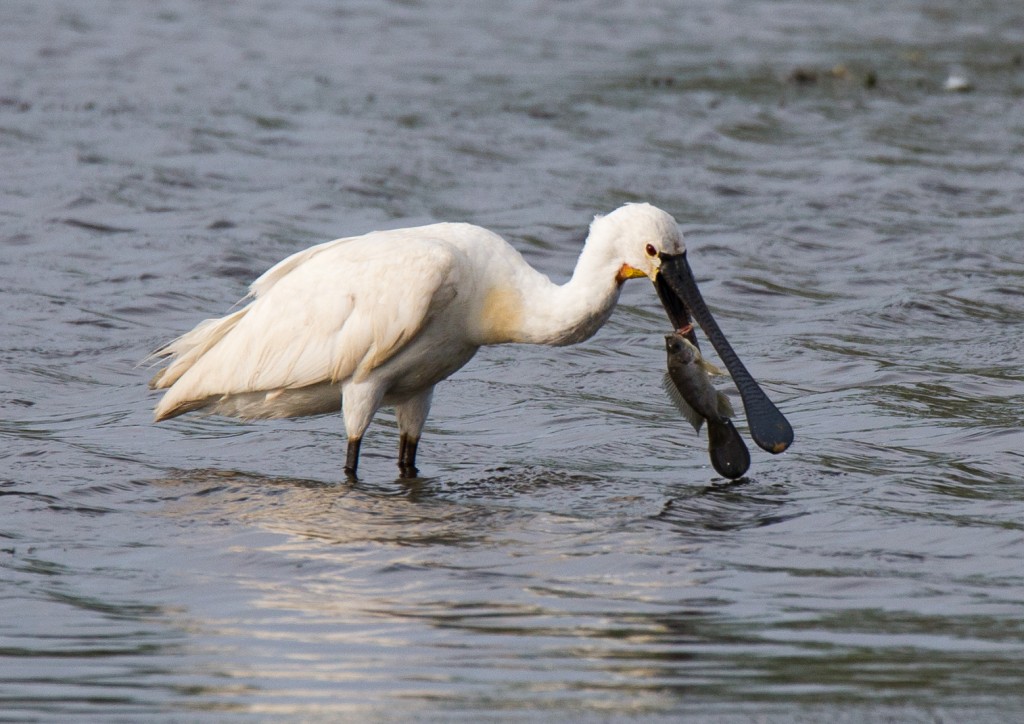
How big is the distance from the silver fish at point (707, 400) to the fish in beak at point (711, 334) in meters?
0.12

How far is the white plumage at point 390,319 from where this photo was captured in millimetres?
8344

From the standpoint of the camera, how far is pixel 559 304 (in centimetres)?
837

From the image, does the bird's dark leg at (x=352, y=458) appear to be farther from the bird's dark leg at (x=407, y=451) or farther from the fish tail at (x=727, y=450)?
the fish tail at (x=727, y=450)

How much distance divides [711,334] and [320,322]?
185 centimetres

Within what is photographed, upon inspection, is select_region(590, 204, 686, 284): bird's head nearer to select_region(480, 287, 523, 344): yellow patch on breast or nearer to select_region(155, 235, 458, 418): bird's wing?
select_region(480, 287, 523, 344): yellow patch on breast

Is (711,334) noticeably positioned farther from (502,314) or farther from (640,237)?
(502,314)

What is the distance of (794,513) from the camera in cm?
802

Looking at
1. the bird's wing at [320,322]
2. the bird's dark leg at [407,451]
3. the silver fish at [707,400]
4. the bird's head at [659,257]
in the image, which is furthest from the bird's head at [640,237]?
the bird's dark leg at [407,451]

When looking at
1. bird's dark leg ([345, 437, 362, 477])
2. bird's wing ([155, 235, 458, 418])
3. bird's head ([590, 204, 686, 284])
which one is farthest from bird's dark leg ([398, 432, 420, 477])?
bird's head ([590, 204, 686, 284])

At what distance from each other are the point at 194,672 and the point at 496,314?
3.18m

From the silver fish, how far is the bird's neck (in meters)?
0.38

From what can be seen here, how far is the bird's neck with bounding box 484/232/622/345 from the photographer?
8.31 metres

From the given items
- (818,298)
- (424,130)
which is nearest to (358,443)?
(818,298)

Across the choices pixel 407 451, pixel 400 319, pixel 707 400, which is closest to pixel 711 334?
pixel 707 400
